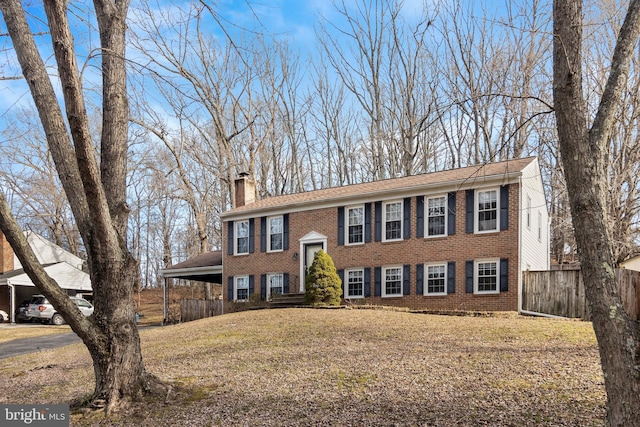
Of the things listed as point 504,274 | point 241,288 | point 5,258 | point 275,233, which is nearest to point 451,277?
point 504,274

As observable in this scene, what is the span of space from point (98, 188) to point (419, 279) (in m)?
12.5

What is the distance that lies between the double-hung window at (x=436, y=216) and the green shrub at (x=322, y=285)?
3640 millimetres

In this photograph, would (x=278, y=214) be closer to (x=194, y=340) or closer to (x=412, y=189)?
(x=412, y=189)

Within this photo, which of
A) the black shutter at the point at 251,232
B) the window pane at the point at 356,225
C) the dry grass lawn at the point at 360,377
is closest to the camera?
the dry grass lawn at the point at 360,377

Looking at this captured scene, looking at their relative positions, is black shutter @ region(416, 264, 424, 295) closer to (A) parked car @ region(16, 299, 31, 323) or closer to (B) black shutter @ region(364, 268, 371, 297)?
(B) black shutter @ region(364, 268, 371, 297)

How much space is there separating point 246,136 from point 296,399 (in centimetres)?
2656

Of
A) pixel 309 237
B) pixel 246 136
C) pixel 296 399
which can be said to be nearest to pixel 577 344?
pixel 296 399

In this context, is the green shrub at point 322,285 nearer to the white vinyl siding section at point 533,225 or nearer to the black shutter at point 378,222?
the black shutter at point 378,222

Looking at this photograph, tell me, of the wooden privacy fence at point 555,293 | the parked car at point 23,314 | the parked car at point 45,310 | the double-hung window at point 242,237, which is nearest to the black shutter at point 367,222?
the wooden privacy fence at point 555,293

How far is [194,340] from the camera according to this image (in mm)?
Answer: 10703

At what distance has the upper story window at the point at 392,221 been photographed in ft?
54.6

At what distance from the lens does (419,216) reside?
1616 cm

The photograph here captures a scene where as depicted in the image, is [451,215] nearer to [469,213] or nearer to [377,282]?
[469,213]

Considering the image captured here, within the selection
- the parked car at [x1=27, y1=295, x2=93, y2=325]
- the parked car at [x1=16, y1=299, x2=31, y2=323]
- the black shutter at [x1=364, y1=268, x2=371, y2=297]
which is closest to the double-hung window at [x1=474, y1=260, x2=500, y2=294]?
the black shutter at [x1=364, y1=268, x2=371, y2=297]
